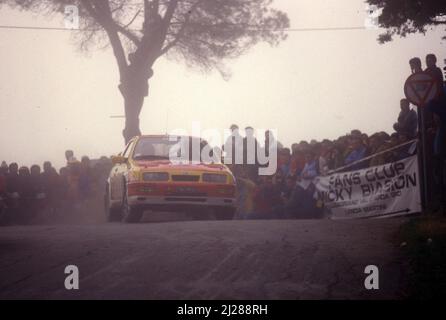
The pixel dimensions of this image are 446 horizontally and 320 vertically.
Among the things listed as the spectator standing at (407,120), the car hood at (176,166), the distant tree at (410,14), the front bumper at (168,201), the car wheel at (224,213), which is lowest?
the car wheel at (224,213)

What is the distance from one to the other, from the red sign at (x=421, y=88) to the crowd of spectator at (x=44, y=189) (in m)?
12.1

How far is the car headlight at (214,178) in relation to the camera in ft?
53.7

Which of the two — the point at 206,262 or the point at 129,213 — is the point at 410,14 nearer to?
the point at 129,213

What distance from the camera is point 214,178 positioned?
16.4m

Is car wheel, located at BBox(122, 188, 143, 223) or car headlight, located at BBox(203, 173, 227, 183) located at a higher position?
car headlight, located at BBox(203, 173, 227, 183)

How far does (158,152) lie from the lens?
17.3 metres

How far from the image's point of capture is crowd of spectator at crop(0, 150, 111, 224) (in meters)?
22.8

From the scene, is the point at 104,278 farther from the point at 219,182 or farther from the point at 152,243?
the point at 219,182

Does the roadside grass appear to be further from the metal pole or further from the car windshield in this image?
the car windshield

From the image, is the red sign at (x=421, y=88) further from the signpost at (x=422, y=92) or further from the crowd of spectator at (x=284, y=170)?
the crowd of spectator at (x=284, y=170)

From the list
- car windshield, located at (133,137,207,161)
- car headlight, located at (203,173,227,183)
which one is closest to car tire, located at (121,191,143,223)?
car windshield, located at (133,137,207,161)

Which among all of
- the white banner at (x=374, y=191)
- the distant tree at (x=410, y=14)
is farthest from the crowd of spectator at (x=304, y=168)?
the distant tree at (x=410, y=14)

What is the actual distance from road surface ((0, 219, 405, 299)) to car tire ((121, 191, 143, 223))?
305cm
